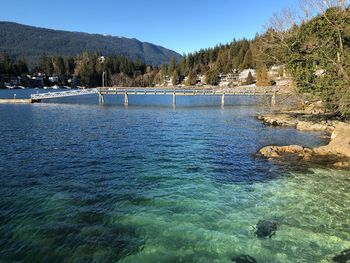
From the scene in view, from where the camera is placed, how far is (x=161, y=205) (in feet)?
45.4

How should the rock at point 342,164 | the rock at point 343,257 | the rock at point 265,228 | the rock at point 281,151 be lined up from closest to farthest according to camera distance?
the rock at point 343,257, the rock at point 265,228, the rock at point 342,164, the rock at point 281,151

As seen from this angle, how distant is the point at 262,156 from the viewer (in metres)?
22.9

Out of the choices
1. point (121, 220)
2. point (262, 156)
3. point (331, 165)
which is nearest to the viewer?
point (121, 220)

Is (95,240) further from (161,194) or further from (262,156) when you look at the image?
(262,156)

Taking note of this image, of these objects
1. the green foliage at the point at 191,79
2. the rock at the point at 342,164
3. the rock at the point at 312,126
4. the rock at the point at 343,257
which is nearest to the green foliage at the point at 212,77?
the green foliage at the point at 191,79

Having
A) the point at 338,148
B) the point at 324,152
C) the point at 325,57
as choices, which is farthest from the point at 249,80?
the point at 324,152

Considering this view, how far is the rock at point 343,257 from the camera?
959 centimetres

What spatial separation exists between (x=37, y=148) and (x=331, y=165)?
69.2 feet

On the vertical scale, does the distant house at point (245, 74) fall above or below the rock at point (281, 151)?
above

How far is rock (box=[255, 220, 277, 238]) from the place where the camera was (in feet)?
37.1

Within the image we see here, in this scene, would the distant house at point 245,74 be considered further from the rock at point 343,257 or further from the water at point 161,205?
the rock at point 343,257

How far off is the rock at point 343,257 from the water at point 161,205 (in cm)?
24

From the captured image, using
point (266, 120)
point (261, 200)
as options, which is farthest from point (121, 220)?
point (266, 120)

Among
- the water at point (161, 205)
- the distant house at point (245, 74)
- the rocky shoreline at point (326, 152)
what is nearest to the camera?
the water at point (161, 205)
